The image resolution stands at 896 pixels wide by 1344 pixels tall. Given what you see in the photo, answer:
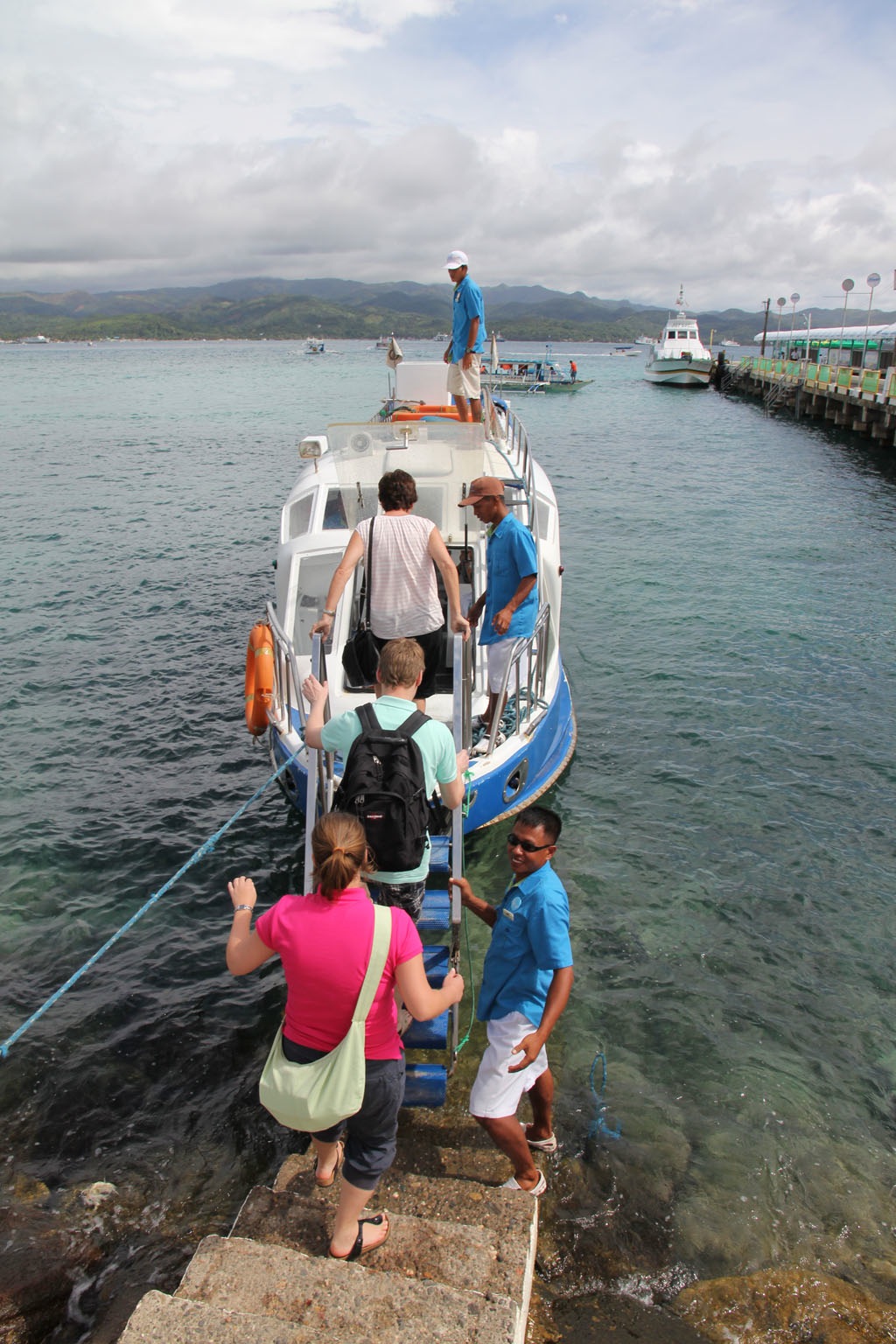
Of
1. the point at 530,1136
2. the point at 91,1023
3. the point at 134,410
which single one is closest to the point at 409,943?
the point at 530,1136

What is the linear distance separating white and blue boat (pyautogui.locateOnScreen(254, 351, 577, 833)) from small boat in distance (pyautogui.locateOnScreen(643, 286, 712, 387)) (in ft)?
246

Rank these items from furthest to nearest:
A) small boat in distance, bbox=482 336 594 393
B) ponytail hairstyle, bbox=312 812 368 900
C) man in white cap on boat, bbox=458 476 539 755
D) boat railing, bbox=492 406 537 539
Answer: small boat in distance, bbox=482 336 594 393 < boat railing, bbox=492 406 537 539 < man in white cap on boat, bbox=458 476 539 755 < ponytail hairstyle, bbox=312 812 368 900

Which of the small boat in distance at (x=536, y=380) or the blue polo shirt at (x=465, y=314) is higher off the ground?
the small boat in distance at (x=536, y=380)

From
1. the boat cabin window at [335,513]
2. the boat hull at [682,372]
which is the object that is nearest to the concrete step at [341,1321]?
the boat cabin window at [335,513]

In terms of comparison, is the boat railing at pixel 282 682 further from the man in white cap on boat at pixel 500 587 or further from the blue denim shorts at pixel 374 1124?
the blue denim shorts at pixel 374 1124

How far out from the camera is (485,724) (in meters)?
7.88

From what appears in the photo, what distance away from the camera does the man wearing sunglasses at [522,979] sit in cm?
382

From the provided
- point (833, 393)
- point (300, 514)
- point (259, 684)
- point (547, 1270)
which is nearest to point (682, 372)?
point (833, 393)

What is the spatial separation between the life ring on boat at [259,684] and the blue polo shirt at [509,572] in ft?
6.25

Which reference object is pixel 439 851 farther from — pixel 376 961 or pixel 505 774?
pixel 376 961

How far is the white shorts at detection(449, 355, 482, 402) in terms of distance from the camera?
→ 11.4 meters

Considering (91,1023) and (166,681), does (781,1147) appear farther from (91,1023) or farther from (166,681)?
(166,681)

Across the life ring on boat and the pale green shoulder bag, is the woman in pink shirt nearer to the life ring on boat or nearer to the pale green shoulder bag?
Answer: the pale green shoulder bag

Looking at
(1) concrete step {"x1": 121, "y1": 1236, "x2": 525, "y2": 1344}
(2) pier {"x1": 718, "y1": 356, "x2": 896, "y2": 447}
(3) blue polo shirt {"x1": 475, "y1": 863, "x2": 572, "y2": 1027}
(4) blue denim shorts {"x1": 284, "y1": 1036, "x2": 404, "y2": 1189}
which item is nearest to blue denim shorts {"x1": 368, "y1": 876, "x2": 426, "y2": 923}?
(3) blue polo shirt {"x1": 475, "y1": 863, "x2": 572, "y2": 1027}
